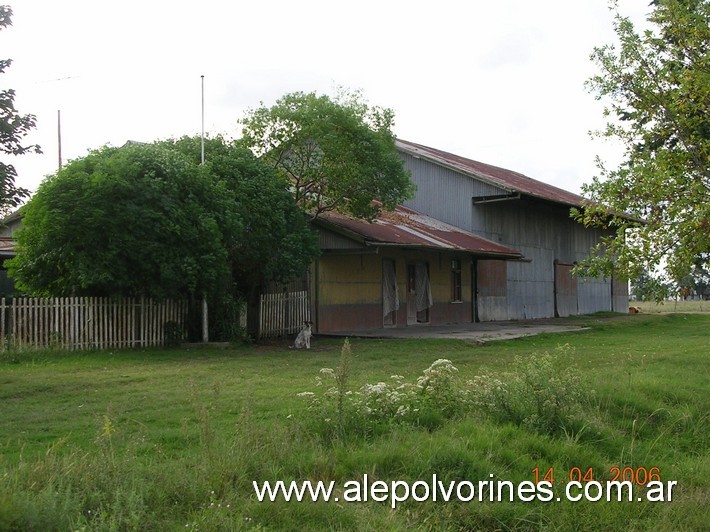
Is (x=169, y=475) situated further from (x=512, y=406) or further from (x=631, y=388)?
(x=631, y=388)

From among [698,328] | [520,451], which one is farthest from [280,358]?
[698,328]

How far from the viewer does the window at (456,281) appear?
2829 centimetres

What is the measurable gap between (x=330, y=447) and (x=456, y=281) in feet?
72.5

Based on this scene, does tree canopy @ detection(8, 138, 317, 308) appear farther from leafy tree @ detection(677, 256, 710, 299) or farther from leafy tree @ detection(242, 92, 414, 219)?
leafy tree @ detection(677, 256, 710, 299)

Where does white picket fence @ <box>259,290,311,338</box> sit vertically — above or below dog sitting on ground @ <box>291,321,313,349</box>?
above

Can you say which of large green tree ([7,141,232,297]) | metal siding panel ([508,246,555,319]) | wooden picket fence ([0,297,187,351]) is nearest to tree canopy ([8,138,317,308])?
large green tree ([7,141,232,297])

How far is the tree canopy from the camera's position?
52.9ft

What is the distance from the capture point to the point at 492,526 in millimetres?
5945

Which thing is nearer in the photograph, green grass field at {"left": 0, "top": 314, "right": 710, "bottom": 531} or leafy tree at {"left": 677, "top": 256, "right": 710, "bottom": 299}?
green grass field at {"left": 0, "top": 314, "right": 710, "bottom": 531}

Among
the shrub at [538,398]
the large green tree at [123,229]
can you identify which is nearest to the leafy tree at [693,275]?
the shrub at [538,398]

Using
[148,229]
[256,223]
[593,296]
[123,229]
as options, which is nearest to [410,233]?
[256,223]

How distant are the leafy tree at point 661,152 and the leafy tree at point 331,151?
8.90 meters

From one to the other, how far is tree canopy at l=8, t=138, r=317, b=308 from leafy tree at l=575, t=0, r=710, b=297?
820 cm

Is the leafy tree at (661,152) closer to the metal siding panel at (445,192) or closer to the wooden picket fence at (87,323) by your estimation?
the wooden picket fence at (87,323)
